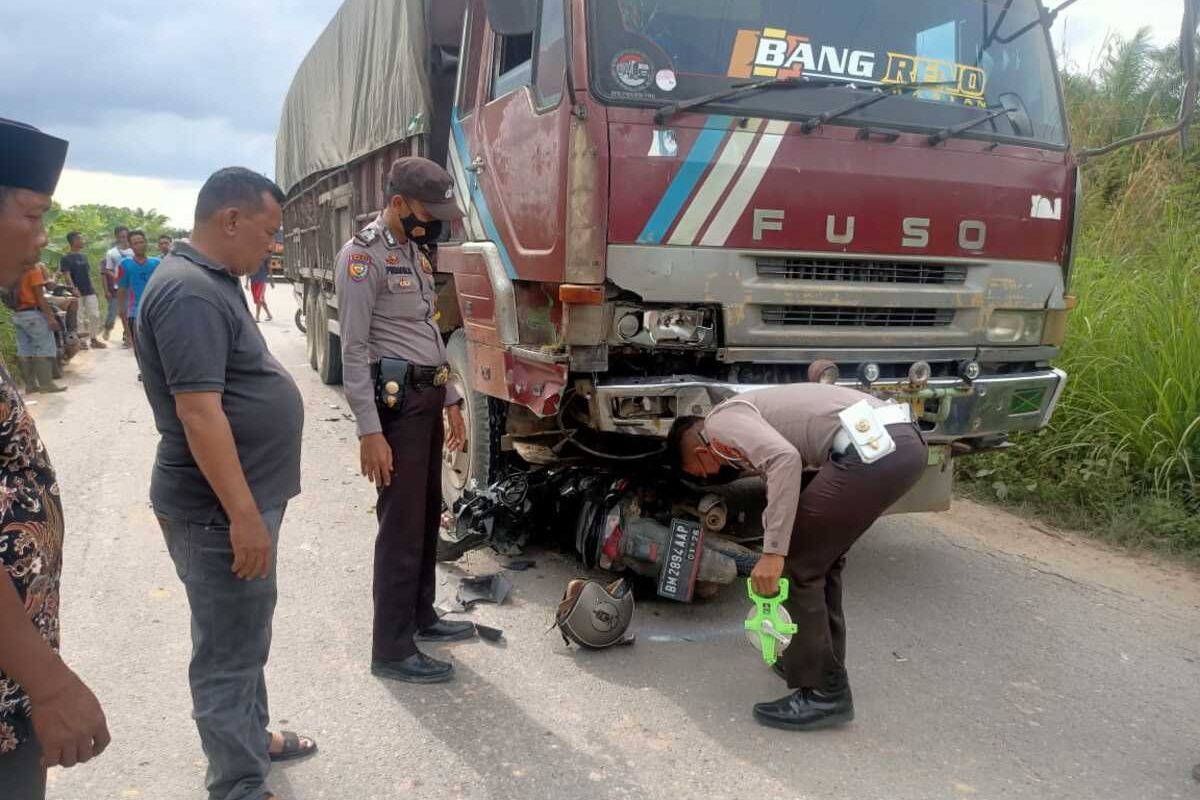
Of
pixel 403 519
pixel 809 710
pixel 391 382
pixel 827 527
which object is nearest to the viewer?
pixel 827 527

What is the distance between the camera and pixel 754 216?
3580 millimetres

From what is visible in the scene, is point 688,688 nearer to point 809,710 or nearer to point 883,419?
point 809,710

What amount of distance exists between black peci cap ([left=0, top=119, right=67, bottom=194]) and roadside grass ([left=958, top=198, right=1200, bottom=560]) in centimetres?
522

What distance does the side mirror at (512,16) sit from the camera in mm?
3525

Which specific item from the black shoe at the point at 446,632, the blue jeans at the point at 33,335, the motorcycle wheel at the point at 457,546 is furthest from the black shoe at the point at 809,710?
the blue jeans at the point at 33,335

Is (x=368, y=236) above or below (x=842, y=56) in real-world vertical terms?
below

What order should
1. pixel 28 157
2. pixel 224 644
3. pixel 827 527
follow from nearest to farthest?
pixel 28 157, pixel 224 644, pixel 827 527

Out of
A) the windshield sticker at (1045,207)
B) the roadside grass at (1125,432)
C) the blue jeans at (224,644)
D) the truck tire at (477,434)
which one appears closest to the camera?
Result: the blue jeans at (224,644)

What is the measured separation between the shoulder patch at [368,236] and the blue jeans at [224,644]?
1105 millimetres

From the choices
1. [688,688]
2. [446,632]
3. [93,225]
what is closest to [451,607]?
[446,632]

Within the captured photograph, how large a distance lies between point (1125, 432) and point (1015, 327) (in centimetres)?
169

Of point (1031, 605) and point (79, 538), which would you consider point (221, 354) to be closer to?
point (79, 538)

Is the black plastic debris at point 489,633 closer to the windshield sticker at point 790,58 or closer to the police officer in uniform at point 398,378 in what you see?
the police officer in uniform at point 398,378

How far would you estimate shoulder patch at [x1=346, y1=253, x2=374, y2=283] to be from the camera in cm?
301
